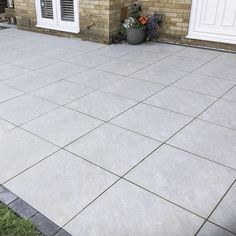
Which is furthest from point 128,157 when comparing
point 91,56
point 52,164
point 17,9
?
point 17,9

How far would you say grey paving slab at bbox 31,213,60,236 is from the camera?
5.85 feet

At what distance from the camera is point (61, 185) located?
83.8 inches

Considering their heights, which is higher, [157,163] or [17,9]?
[17,9]

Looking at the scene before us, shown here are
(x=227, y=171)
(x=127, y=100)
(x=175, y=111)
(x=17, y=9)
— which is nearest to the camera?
(x=227, y=171)

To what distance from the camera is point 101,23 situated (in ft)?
17.2

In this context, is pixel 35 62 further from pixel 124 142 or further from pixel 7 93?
pixel 124 142

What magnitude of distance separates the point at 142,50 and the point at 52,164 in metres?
3.12

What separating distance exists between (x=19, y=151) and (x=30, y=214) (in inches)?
28.5

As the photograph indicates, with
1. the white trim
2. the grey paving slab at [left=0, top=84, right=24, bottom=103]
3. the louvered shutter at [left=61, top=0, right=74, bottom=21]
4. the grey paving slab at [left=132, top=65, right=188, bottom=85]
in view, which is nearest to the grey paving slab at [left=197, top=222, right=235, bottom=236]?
the grey paving slab at [left=132, top=65, right=188, bottom=85]

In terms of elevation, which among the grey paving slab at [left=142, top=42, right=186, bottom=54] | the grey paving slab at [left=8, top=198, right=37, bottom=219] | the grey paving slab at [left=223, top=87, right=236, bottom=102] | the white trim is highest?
the white trim

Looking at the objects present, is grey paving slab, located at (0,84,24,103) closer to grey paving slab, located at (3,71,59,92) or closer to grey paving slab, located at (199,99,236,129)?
grey paving slab, located at (3,71,59,92)

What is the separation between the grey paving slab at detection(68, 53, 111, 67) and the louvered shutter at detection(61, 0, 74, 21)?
128 cm

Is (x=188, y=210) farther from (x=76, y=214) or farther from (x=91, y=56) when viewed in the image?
(x=91, y=56)

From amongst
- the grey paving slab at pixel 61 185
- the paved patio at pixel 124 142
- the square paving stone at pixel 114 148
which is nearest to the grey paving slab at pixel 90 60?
the paved patio at pixel 124 142
